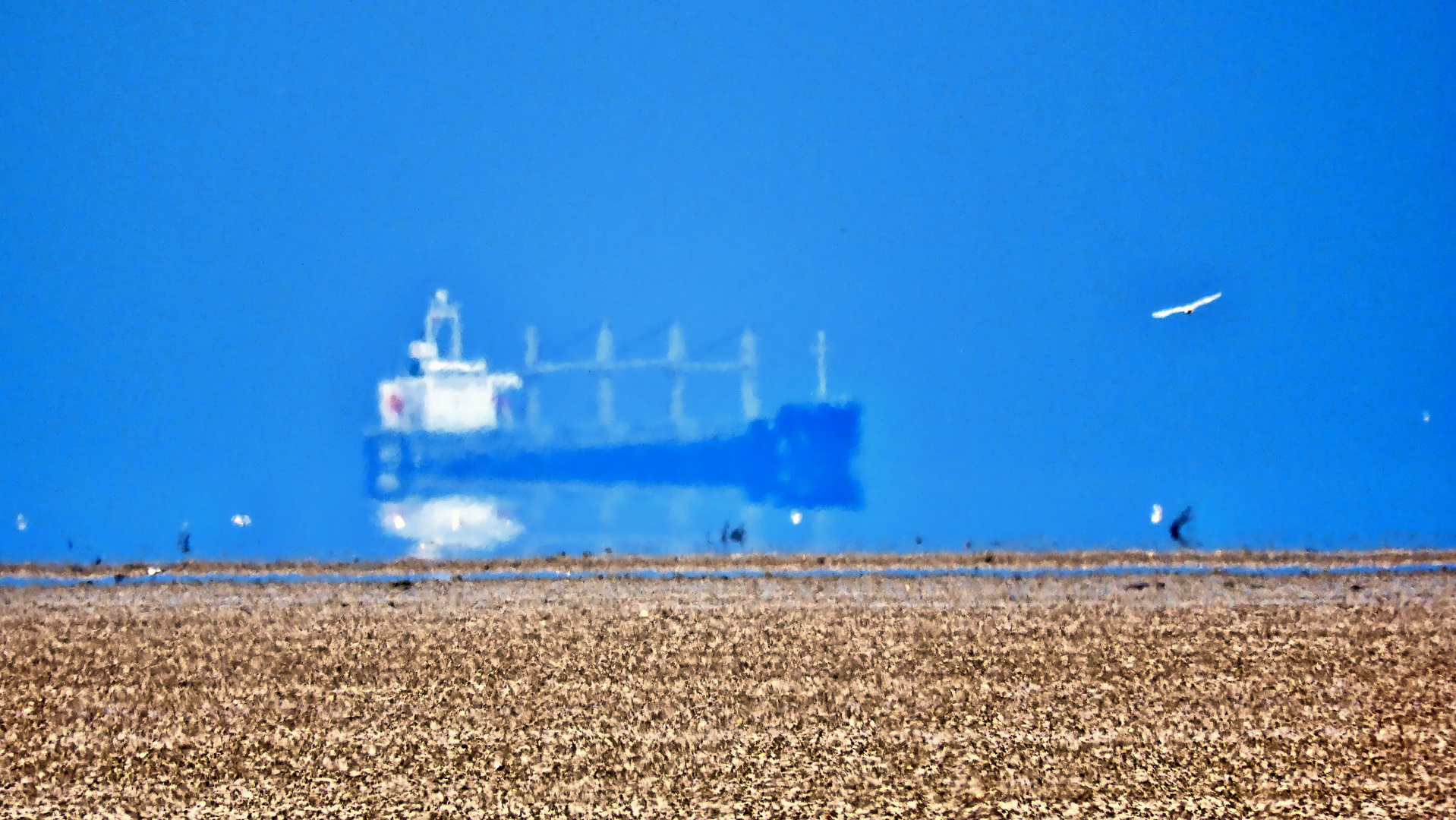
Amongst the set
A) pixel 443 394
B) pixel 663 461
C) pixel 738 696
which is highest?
pixel 443 394

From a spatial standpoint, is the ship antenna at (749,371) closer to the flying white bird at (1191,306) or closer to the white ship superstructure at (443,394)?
the white ship superstructure at (443,394)

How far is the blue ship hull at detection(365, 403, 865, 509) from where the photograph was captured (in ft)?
3.51

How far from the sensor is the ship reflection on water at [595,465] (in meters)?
1.07

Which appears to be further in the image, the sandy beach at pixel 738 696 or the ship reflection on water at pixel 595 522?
the ship reflection on water at pixel 595 522

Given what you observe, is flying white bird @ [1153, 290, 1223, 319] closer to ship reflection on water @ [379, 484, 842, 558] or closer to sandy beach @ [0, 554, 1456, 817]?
sandy beach @ [0, 554, 1456, 817]

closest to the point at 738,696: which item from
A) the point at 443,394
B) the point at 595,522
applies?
the point at 595,522

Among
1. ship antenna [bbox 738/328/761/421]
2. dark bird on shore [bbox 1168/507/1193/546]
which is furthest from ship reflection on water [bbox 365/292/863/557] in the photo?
dark bird on shore [bbox 1168/507/1193/546]

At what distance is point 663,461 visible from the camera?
3.52 feet

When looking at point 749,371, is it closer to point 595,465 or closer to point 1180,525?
Answer: point 595,465

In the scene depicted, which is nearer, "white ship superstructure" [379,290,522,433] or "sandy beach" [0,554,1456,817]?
"sandy beach" [0,554,1456,817]

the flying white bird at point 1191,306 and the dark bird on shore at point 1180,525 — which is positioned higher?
the flying white bird at point 1191,306

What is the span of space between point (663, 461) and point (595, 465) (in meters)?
0.09

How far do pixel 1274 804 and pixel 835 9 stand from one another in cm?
108

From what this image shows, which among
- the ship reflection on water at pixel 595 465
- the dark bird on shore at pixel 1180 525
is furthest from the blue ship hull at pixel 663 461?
the dark bird on shore at pixel 1180 525
